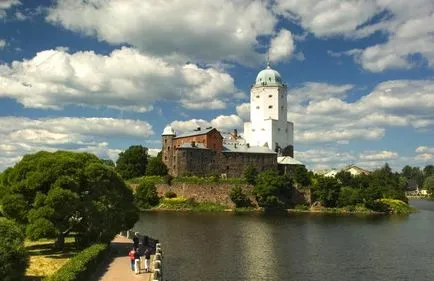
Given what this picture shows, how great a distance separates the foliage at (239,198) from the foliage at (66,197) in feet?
150

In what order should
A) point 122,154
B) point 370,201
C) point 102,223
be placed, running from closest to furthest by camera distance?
point 102,223
point 370,201
point 122,154

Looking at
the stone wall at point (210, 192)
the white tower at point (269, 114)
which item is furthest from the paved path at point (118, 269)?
the white tower at point (269, 114)

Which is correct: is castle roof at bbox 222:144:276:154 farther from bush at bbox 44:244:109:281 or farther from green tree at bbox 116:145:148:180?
bush at bbox 44:244:109:281

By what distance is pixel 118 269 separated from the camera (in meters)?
28.1

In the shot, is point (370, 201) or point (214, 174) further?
point (214, 174)

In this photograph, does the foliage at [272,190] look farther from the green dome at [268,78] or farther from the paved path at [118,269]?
the paved path at [118,269]

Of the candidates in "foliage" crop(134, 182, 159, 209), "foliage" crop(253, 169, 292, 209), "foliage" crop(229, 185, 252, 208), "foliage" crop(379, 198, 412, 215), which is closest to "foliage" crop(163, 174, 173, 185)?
"foliage" crop(134, 182, 159, 209)

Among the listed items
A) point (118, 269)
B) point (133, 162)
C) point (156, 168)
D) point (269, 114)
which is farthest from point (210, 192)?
point (118, 269)

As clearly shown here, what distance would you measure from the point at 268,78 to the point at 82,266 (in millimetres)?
87097

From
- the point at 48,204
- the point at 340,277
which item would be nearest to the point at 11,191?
the point at 48,204

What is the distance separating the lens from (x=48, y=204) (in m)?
30.5

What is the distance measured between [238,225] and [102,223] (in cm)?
2680

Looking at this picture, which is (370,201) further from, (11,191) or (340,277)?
(11,191)

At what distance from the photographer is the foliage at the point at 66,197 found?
30547 millimetres
